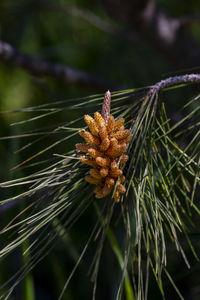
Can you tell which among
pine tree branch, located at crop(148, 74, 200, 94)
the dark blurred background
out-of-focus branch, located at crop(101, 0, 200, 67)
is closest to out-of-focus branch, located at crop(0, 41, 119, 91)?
the dark blurred background

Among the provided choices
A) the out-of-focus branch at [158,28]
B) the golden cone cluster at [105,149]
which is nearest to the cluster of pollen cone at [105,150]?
the golden cone cluster at [105,149]

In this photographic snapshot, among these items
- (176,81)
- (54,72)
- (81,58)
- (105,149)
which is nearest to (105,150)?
(105,149)

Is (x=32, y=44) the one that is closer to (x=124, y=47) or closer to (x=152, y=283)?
(x=124, y=47)

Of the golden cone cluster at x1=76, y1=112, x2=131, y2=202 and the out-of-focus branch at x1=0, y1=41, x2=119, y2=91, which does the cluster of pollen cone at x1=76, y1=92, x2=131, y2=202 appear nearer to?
the golden cone cluster at x1=76, y1=112, x2=131, y2=202

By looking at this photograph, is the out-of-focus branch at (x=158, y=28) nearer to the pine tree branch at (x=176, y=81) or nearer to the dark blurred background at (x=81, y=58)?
the dark blurred background at (x=81, y=58)

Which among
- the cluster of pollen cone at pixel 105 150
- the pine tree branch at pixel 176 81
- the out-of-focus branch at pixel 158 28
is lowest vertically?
the cluster of pollen cone at pixel 105 150

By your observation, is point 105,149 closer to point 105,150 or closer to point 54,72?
point 105,150
